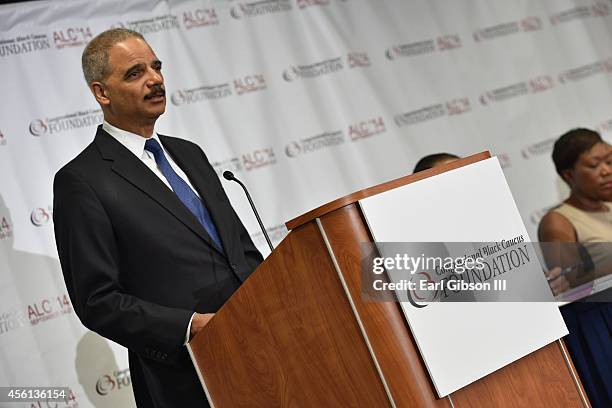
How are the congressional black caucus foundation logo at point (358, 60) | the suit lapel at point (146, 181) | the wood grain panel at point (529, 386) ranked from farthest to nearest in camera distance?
the congressional black caucus foundation logo at point (358, 60) → the suit lapel at point (146, 181) → the wood grain panel at point (529, 386)

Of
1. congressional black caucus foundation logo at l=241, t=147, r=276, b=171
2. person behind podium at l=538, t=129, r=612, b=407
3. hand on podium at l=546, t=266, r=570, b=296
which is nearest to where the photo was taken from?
hand on podium at l=546, t=266, r=570, b=296

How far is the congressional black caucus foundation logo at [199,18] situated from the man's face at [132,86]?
189cm

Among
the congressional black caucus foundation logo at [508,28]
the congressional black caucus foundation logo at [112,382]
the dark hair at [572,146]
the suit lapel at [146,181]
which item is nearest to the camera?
the suit lapel at [146,181]

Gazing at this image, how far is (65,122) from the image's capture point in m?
4.36

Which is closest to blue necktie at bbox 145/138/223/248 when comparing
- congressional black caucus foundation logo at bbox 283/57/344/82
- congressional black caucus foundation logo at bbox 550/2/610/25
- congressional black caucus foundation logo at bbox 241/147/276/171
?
congressional black caucus foundation logo at bbox 241/147/276/171

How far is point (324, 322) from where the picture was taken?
2242mm

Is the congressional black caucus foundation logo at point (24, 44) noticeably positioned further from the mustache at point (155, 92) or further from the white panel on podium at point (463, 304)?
the white panel on podium at point (463, 304)

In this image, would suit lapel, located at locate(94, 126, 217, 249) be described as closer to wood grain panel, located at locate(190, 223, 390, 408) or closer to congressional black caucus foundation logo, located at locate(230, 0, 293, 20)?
wood grain panel, located at locate(190, 223, 390, 408)

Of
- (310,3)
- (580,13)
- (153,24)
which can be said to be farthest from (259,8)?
(580,13)

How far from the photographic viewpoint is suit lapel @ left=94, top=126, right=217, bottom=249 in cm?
282

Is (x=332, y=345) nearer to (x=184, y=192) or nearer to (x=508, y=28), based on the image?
(x=184, y=192)

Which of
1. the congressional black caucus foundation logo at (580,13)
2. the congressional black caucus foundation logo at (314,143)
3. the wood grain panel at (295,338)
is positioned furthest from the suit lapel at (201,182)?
the congressional black caucus foundation logo at (580,13)

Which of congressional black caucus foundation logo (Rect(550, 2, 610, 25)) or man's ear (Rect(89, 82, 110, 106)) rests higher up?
congressional black caucus foundation logo (Rect(550, 2, 610, 25))

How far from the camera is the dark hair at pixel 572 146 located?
5.24 metres
